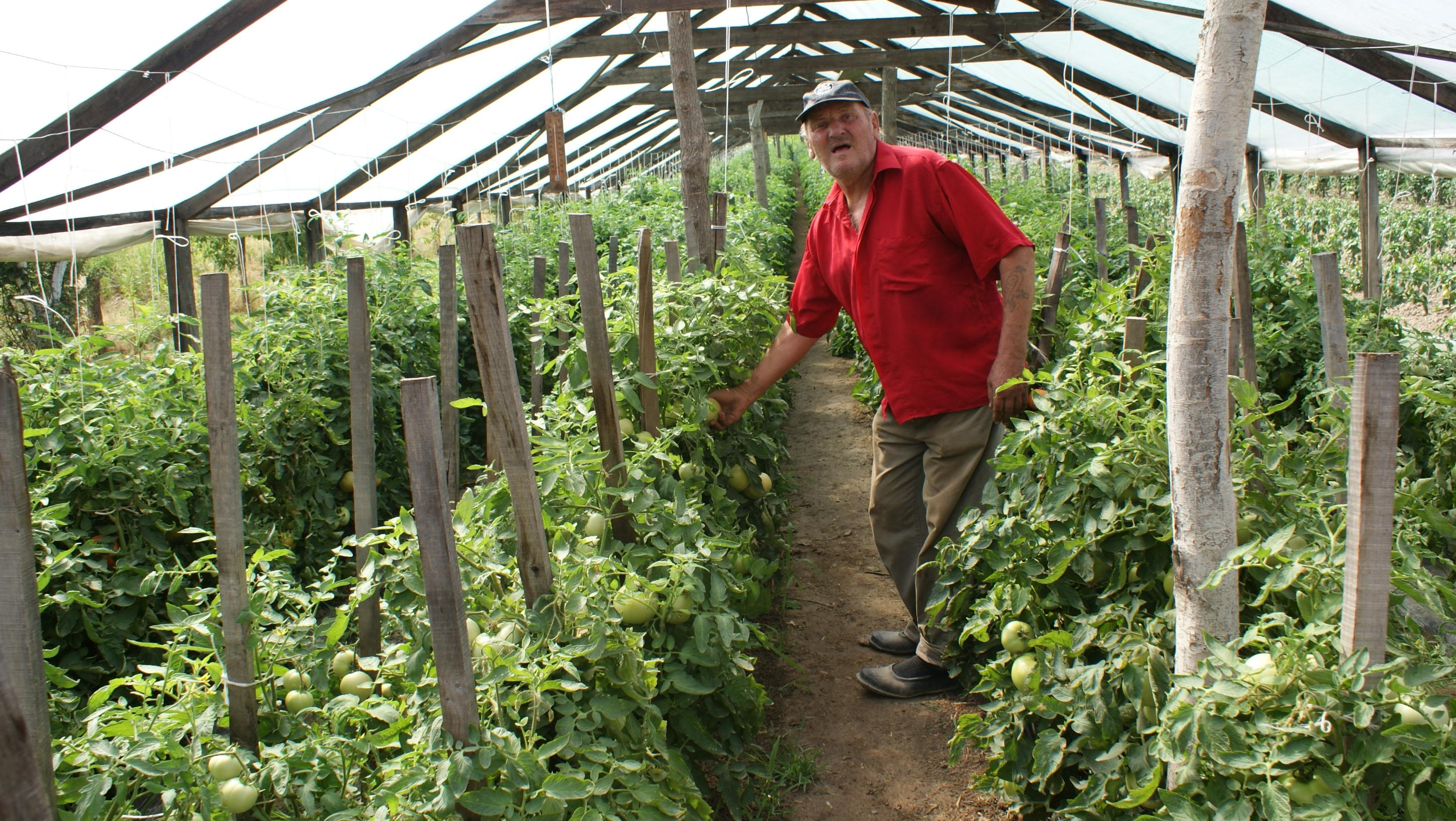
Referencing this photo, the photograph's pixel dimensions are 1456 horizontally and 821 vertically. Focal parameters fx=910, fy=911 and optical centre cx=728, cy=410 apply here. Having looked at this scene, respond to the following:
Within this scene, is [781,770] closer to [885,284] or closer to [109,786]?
[885,284]

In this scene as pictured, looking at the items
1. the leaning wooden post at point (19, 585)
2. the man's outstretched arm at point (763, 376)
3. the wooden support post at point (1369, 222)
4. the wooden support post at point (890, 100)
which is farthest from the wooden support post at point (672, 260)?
the wooden support post at point (890, 100)

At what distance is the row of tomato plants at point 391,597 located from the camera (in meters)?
1.45

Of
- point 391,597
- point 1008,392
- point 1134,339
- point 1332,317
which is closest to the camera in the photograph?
point 391,597

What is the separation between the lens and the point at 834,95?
115 inches

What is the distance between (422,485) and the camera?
4.77 feet

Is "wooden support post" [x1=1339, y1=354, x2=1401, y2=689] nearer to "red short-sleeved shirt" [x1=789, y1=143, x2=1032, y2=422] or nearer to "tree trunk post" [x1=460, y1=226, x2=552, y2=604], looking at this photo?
"tree trunk post" [x1=460, y1=226, x2=552, y2=604]

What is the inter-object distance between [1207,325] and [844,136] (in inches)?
63.5

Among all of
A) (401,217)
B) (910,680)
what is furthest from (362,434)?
(401,217)

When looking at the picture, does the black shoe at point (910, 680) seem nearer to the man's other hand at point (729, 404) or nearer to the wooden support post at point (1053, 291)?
the man's other hand at point (729, 404)

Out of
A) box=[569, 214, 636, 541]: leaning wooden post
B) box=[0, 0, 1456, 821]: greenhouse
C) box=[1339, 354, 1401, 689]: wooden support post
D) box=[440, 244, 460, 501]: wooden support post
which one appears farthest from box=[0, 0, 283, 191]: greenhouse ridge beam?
box=[1339, 354, 1401, 689]: wooden support post

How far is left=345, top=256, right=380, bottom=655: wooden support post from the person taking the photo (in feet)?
6.82

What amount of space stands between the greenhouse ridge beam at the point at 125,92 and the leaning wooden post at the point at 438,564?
3.85 meters

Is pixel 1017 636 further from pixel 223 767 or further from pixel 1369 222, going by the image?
pixel 1369 222

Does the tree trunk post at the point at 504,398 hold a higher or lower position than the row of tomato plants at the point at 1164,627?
higher
